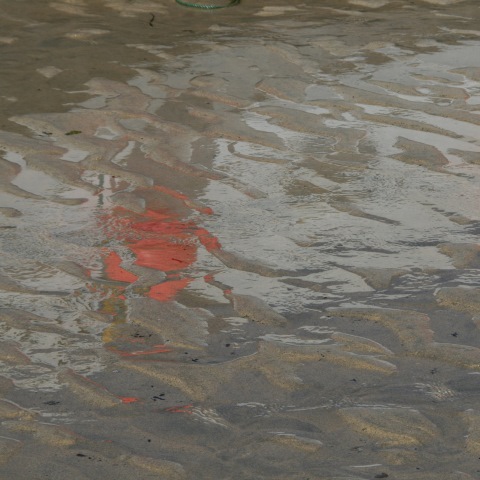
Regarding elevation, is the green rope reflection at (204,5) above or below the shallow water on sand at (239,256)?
above

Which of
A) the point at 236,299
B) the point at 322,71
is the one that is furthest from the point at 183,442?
the point at 322,71

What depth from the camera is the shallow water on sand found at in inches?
112

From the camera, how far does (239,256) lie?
402cm

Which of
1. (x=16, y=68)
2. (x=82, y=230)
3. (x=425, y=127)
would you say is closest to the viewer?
(x=82, y=230)

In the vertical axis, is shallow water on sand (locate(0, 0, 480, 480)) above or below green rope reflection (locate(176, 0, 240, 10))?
below

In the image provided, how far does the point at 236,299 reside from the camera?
3.67 m

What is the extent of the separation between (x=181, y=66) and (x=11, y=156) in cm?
178

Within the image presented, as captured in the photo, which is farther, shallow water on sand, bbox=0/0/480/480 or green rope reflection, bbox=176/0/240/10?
green rope reflection, bbox=176/0/240/10

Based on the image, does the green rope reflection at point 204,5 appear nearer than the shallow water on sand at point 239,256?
No

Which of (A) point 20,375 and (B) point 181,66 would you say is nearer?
(A) point 20,375

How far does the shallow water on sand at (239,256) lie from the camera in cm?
284

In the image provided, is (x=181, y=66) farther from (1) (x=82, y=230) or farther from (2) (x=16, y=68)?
(1) (x=82, y=230)

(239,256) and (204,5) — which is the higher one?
(204,5)

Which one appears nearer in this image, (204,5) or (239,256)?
(239,256)
